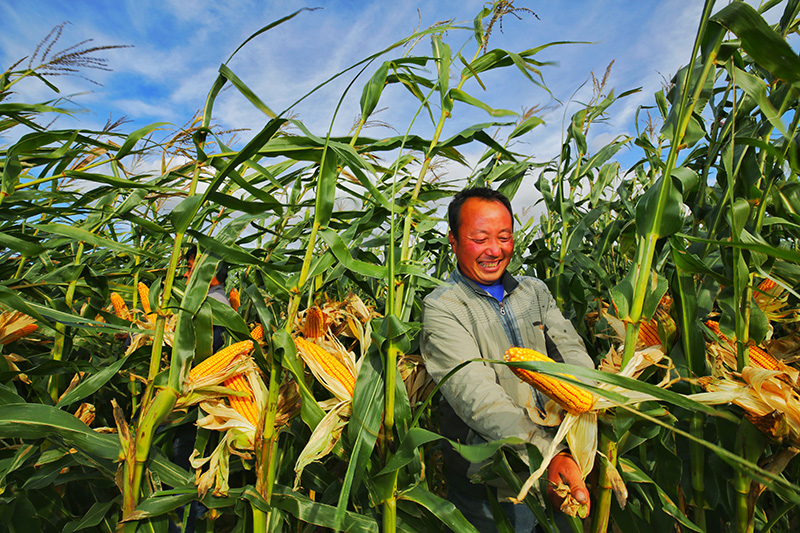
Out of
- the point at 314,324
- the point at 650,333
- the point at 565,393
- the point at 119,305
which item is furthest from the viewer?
the point at 119,305

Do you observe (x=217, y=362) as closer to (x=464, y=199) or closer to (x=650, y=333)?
(x=464, y=199)

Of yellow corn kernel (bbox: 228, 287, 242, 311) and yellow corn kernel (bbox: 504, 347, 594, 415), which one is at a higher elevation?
yellow corn kernel (bbox: 228, 287, 242, 311)

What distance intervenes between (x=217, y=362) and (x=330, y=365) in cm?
39

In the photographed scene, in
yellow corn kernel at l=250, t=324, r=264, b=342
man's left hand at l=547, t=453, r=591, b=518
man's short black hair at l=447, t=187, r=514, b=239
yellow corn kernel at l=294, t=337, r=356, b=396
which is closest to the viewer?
man's left hand at l=547, t=453, r=591, b=518

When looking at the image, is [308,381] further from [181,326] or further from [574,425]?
[574,425]

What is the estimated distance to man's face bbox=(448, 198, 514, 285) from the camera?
197 cm

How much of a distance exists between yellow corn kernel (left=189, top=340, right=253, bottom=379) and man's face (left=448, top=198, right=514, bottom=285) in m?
1.09

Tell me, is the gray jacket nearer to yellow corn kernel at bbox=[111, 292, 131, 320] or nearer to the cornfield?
the cornfield

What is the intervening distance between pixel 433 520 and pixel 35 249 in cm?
185

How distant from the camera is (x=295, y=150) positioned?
1.41 metres

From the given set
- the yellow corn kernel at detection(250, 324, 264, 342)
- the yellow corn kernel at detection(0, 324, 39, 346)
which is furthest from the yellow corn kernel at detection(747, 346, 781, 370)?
the yellow corn kernel at detection(0, 324, 39, 346)

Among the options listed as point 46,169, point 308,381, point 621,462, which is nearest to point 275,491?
point 308,381

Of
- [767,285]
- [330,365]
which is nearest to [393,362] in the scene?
[330,365]

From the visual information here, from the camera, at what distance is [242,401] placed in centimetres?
151
